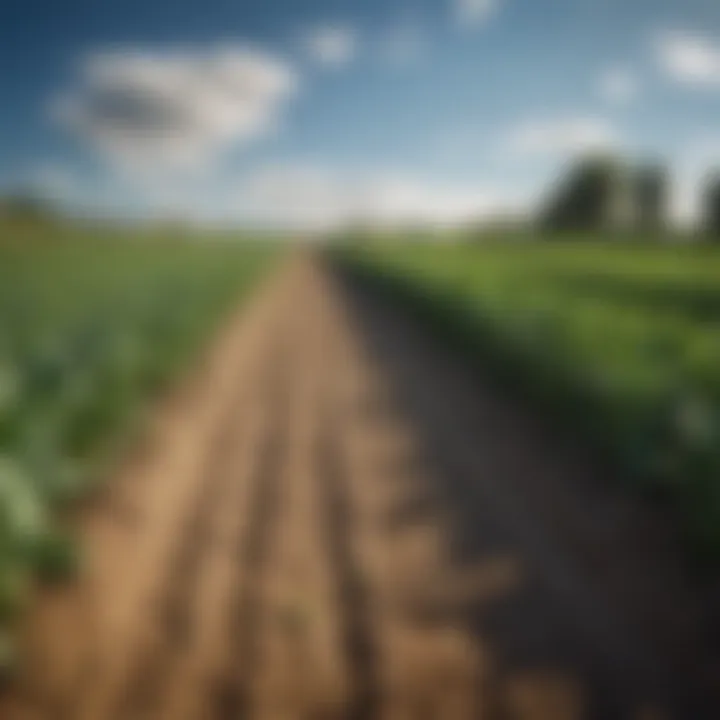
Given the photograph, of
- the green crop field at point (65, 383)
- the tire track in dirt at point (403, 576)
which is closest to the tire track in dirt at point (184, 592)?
the green crop field at point (65, 383)

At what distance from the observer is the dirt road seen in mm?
4445

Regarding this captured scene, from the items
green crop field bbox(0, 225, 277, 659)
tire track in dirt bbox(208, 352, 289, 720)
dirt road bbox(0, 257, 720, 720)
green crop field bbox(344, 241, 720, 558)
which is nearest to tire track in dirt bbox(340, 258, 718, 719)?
dirt road bbox(0, 257, 720, 720)

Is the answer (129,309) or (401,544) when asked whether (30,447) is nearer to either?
(401,544)

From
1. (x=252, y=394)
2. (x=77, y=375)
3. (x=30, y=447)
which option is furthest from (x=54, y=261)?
(x=30, y=447)

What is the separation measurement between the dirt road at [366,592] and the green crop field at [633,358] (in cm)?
43

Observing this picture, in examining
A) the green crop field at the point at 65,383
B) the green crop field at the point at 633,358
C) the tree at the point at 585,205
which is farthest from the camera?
the tree at the point at 585,205

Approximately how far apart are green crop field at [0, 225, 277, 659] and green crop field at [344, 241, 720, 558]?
190 inches

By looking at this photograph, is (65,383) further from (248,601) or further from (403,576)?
(403,576)

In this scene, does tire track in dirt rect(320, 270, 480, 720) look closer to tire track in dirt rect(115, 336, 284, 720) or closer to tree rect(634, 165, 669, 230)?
tire track in dirt rect(115, 336, 284, 720)

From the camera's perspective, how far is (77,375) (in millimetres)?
8250

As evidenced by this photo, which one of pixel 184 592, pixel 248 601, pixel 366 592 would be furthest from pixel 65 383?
pixel 366 592

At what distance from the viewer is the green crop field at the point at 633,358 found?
623 centimetres

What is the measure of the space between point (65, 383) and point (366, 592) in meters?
4.06

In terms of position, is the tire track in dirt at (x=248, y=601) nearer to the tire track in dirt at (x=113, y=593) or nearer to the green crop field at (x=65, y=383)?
the tire track in dirt at (x=113, y=593)
